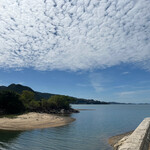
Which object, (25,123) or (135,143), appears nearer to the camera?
(135,143)

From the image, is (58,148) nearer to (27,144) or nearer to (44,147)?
(44,147)

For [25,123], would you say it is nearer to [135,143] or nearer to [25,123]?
[25,123]

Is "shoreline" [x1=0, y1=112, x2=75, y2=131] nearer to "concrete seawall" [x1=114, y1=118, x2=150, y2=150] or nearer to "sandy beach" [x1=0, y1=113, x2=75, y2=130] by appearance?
"sandy beach" [x1=0, y1=113, x2=75, y2=130]

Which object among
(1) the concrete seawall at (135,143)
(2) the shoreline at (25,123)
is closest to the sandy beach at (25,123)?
(2) the shoreline at (25,123)

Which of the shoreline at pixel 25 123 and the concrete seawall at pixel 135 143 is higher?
the concrete seawall at pixel 135 143

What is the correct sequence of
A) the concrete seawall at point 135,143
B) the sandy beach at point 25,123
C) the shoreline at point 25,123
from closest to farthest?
the concrete seawall at point 135,143, the shoreline at point 25,123, the sandy beach at point 25,123

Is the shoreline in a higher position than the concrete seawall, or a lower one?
lower

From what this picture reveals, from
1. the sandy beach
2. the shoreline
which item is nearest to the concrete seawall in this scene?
the shoreline

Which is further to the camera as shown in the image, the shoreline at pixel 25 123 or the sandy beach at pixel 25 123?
the sandy beach at pixel 25 123

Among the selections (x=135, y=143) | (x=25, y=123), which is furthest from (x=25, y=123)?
(x=135, y=143)

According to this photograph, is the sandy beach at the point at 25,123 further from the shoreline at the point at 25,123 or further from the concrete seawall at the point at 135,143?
the concrete seawall at the point at 135,143

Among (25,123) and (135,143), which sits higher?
(135,143)

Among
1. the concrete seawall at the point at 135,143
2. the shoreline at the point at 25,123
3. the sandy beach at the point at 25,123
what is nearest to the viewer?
the concrete seawall at the point at 135,143

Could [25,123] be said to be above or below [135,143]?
below
